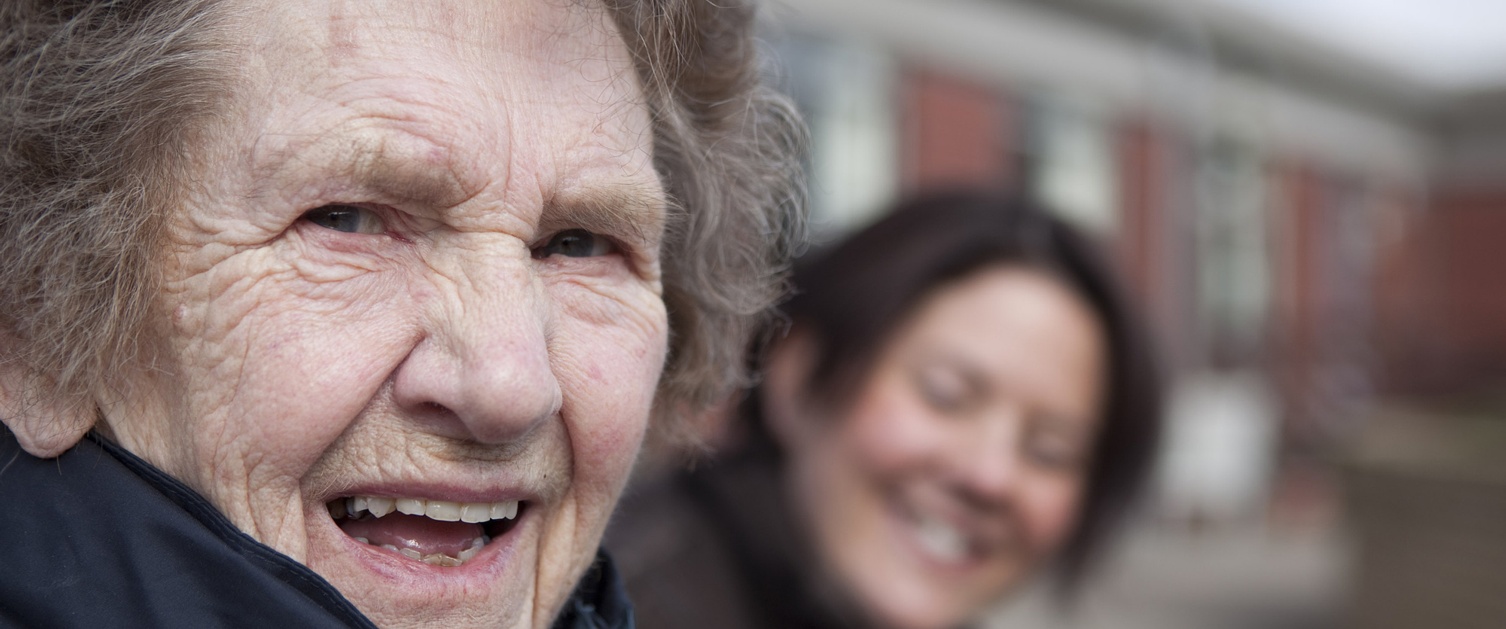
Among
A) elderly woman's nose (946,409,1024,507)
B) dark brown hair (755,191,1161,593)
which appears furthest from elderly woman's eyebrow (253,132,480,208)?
elderly woman's nose (946,409,1024,507)

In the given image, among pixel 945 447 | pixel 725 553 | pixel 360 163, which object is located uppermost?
pixel 360 163

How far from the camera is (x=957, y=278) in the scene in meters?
2.86

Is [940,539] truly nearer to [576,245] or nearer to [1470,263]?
[576,245]

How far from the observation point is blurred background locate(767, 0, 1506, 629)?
23.6 ft

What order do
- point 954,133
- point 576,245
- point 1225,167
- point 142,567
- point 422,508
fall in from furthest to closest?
point 1225,167
point 954,133
point 576,245
point 422,508
point 142,567

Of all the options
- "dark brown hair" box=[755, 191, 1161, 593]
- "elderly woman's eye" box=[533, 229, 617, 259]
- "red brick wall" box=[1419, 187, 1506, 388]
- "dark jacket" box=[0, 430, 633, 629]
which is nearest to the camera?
"dark jacket" box=[0, 430, 633, 629]

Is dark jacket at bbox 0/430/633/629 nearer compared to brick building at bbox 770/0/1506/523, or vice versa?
dark jacket at bbox 0/430/633/629

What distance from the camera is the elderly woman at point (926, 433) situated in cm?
269

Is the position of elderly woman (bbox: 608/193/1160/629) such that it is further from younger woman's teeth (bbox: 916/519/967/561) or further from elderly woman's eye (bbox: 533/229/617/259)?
elderly woman's eye (bbox: 533/229/617/259)

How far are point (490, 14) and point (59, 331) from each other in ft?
1.72

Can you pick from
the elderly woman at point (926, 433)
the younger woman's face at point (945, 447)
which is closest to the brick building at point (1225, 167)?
the elderly woman at point (926, 433)

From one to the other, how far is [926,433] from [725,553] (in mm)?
553

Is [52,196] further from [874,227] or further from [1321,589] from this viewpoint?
[1321,589]

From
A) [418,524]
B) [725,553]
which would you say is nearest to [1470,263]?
[725,553]
